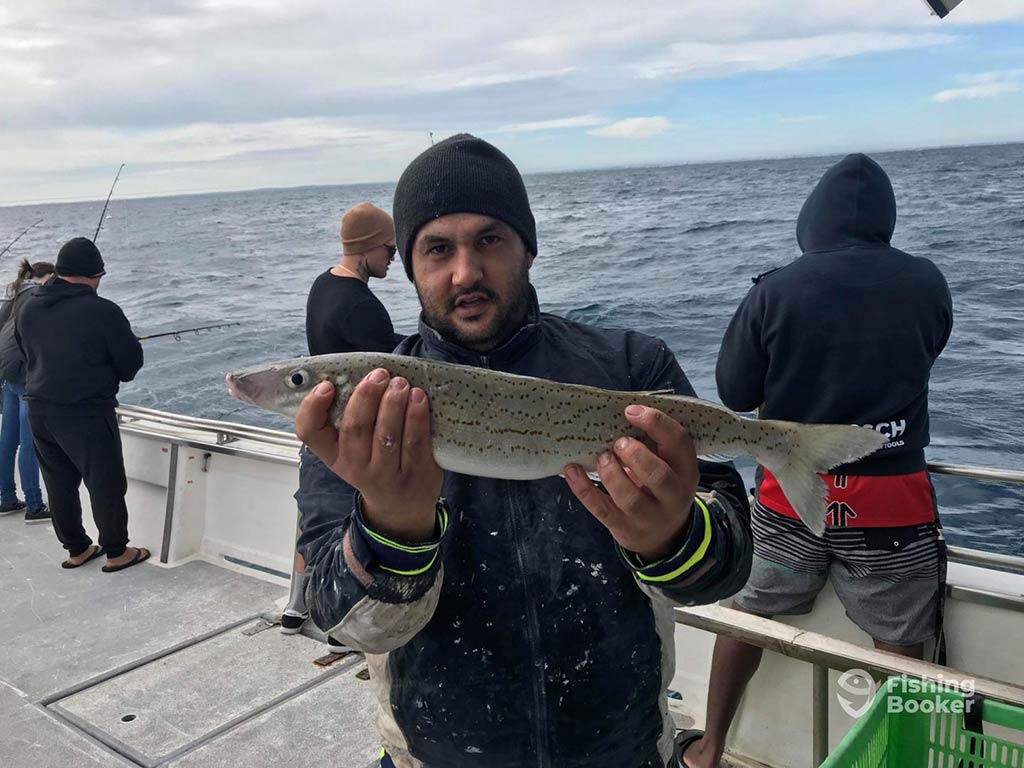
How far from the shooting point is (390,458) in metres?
1.92

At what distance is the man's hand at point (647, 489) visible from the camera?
190cm

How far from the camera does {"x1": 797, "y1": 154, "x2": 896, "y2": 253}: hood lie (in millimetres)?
3818

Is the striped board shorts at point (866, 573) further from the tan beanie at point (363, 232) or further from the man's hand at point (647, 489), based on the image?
the tan beanie at point (363, 232)

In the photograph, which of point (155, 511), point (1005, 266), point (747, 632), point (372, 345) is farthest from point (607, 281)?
point (747, 632)

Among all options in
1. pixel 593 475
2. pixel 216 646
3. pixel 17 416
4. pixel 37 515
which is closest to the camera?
pixel 593 475

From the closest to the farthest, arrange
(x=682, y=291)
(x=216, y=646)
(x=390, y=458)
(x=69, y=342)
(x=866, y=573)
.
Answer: (x=390, y=458), (x=866, y=573), (x=216, y=646), (x=69, y=342), (x=682, y=291)

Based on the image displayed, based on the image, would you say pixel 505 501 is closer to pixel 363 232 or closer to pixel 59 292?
pixel 363 232

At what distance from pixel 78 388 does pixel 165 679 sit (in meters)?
2.78

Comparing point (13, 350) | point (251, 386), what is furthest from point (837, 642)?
point (13, 350)

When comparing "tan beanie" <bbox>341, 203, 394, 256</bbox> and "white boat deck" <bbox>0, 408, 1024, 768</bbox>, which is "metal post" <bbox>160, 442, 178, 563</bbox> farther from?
"tan beanie" <bbox>341, 203, 394, 256</bbox>

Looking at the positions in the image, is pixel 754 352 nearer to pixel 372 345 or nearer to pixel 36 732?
pixel 372 345

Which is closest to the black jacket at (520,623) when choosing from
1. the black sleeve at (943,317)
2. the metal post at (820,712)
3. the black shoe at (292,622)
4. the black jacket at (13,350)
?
the metal post at (820,712)

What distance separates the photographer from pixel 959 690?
237cm

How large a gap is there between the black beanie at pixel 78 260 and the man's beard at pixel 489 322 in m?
5.29
